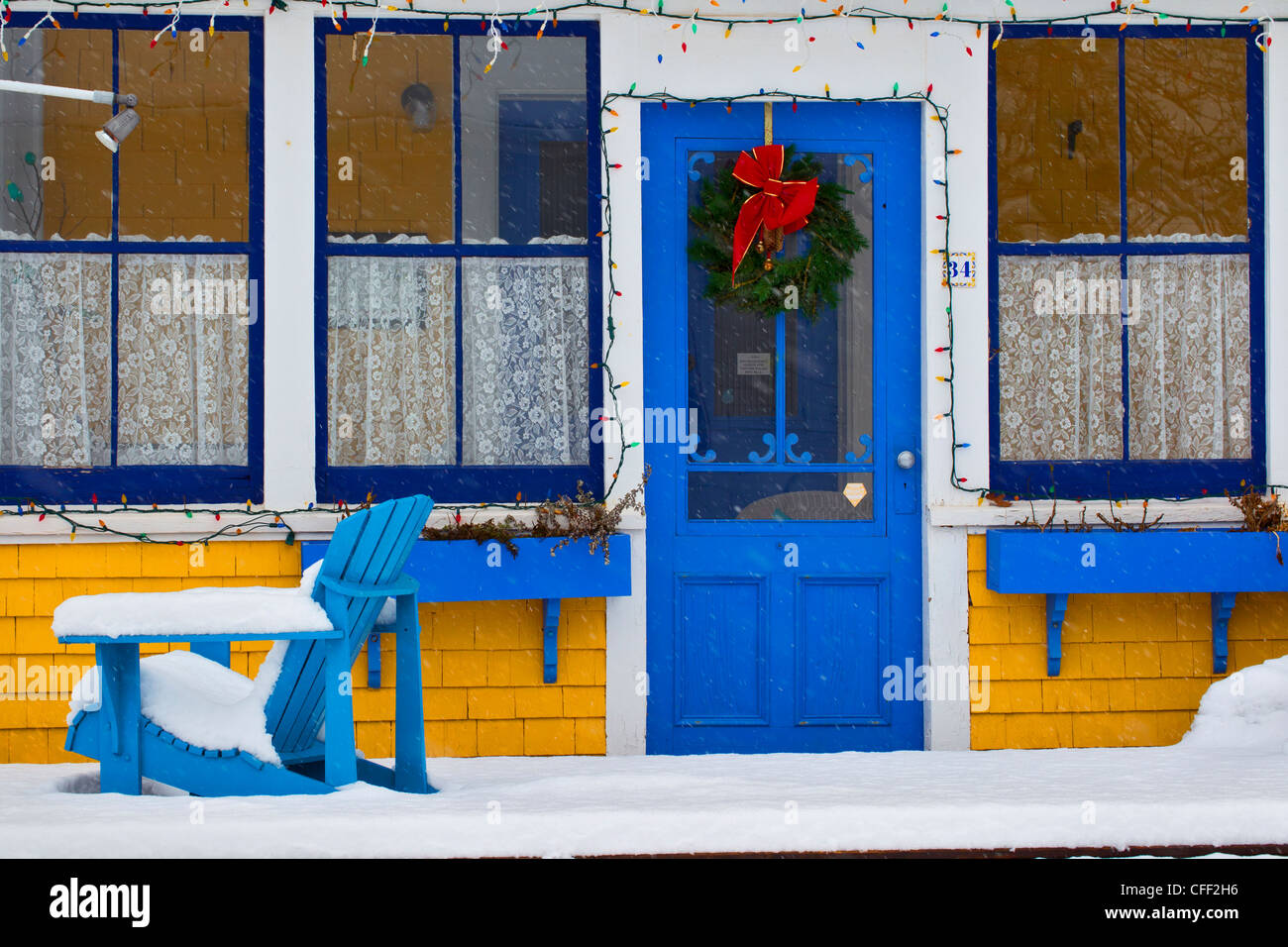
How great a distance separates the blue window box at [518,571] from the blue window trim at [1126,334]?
1569 mm

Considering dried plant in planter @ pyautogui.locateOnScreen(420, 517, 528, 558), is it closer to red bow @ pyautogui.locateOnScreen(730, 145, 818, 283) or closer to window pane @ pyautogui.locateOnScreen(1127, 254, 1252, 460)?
red bow @ pyautogui.locateOnScreen(730, 145, 818, 283)

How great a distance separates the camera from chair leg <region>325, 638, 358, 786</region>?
309 centimetres

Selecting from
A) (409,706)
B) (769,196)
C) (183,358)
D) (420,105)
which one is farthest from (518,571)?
(420,105)

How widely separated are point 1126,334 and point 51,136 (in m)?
4.26

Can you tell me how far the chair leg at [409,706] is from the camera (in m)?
3.39

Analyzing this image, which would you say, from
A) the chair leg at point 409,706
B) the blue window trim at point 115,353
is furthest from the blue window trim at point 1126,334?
the blue window trim at point 115,353

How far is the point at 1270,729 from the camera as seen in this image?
3.97m

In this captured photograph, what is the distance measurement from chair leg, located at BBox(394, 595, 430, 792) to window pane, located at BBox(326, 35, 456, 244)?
173cm

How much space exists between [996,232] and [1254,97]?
1169 millimetres

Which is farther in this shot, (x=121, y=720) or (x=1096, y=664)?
(x=1096, y=664)

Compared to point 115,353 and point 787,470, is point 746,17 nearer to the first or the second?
point 787,470

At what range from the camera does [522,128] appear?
4484 millimetres
